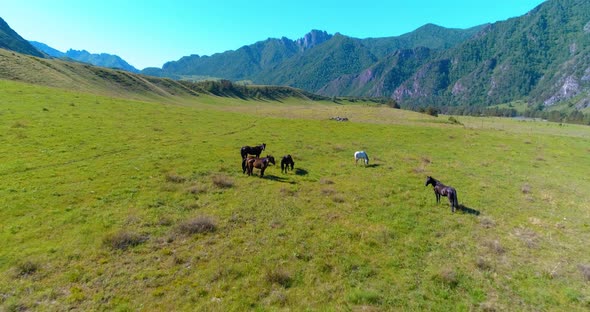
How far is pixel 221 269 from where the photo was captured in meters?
12.1

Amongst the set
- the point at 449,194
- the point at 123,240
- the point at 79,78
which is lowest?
the point at 123,240

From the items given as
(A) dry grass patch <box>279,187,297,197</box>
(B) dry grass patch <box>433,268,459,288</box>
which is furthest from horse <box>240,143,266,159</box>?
(B) dry grass patch <box>433,268,459,288</box>

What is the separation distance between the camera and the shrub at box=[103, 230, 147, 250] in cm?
1349

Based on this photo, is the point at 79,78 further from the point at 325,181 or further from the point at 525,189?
the point at 525,189

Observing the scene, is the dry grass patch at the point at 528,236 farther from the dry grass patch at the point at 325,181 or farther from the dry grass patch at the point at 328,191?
the dry grass patch at the point at 325,181

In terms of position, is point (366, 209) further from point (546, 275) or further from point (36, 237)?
point (36, 237)

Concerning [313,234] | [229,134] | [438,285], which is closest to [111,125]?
[229,134]

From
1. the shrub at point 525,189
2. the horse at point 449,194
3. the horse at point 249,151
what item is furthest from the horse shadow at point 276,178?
the shrub at point 525,189

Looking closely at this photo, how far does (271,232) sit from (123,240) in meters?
6.92

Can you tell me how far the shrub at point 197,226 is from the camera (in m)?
15.2

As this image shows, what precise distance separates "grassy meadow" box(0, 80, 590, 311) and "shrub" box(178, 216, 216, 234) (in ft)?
0.24

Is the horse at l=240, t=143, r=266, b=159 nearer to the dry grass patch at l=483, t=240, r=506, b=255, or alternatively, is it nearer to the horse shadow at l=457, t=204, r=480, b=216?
the horse shadow at l=457, t=204, r=480, b=216

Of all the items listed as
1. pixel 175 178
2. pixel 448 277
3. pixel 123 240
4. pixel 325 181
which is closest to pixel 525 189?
pixel 325 181

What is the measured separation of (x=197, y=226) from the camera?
15422 millimetres
